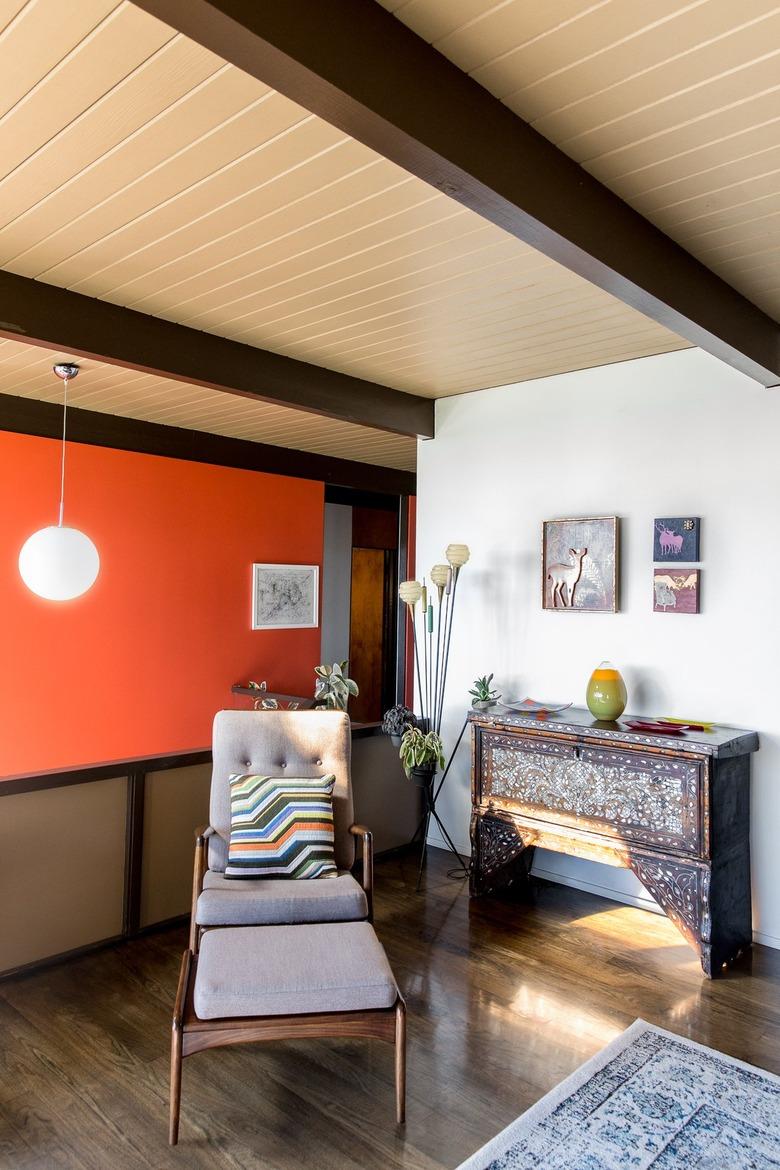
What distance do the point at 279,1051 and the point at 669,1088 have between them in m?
1.17

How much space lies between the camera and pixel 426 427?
4.61 m

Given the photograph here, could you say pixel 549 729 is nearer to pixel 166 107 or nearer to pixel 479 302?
pixel 479 302

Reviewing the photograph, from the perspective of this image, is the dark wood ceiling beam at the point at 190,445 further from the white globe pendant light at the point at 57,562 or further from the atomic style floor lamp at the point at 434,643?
the atomic style floor lamp at the point at 434,643

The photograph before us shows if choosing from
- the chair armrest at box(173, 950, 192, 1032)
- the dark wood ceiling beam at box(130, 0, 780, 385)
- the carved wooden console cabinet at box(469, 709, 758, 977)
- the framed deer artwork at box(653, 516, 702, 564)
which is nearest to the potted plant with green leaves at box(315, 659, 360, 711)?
the carved wooden console cabinet at box(469, 709, 758, 977)

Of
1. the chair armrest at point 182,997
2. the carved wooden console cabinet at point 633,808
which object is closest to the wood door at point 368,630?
the carved wooden console cabinet at point 633,808

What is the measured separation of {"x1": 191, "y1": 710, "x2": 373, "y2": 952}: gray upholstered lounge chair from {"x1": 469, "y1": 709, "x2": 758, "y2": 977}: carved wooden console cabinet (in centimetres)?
86

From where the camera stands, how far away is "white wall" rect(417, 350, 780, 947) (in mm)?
3375

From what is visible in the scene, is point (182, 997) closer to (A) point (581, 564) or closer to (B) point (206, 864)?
(B) point (206, 864)

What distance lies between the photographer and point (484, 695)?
4016 mm

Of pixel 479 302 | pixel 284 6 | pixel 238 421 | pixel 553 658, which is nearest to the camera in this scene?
pixel 284 6

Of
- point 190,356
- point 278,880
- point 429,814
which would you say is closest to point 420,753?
point 429,814

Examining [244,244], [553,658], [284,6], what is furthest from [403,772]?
[284,6]

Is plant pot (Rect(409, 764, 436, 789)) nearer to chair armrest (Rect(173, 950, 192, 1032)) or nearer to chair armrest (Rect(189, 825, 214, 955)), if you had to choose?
chair armrest (Rect(189, 825, 214, 955))

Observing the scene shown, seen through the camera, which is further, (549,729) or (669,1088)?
(549,729)
